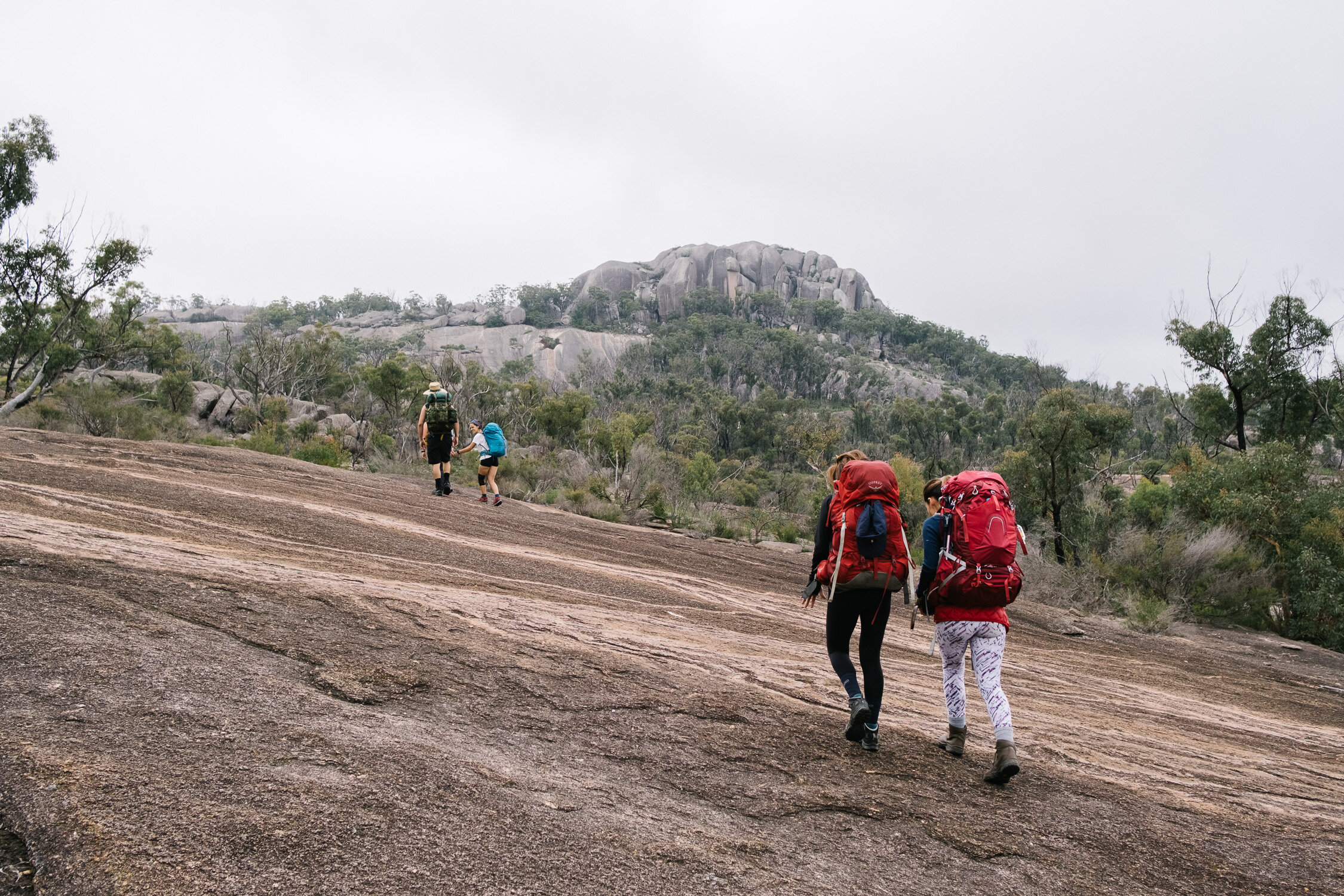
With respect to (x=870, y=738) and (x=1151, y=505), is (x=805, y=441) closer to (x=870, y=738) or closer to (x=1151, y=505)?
(x=1151, y=505)

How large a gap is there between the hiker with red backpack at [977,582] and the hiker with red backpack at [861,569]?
0.20m

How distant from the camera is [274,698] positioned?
3.62 metres

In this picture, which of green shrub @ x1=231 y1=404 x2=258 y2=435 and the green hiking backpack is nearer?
the green hiking backpack

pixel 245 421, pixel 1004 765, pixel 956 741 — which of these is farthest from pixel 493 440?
pixel 245 421

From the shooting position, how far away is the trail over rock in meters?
2.60

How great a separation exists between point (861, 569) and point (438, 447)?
9.28m

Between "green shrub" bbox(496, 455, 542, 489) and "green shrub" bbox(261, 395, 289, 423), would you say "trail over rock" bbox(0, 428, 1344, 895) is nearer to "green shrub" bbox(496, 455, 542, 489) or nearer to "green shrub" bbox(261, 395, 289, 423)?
"green shrub" bbox(496, 455, 542, 489)

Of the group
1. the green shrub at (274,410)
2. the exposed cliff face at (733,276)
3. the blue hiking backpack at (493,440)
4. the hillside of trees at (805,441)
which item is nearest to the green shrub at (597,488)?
the hillside of trees at (805,441)

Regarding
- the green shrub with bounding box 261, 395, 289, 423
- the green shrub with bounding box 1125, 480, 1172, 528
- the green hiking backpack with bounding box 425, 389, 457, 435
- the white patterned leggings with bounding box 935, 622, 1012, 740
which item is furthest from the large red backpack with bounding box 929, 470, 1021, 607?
the green shrub with bounding box 261, 395, 289, 423

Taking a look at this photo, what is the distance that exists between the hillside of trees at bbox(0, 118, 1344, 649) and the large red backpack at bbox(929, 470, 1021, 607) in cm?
1102

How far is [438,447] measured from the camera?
40.1ft

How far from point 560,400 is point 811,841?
34.0 metres

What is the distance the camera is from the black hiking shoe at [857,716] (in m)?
4.38

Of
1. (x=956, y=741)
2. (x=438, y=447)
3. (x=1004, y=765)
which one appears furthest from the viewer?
(x=438, y=447)
